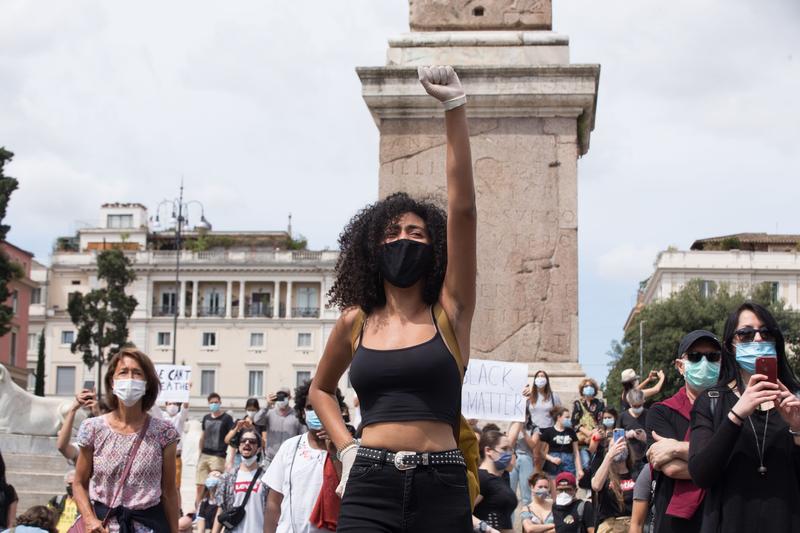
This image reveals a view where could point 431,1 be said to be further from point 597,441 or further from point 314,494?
point 314,494

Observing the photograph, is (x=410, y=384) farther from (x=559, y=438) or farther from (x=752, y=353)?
(x=559, y=438)

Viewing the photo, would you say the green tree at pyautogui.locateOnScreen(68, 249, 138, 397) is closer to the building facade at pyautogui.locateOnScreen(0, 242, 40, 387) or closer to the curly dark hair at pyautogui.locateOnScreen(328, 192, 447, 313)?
the building facade at pyautogui.locateOnScreen(0, 242, 40, 387)

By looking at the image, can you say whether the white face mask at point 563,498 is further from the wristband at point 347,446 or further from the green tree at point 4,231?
the green tree at point 4,231

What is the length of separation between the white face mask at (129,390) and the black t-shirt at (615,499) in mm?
3144

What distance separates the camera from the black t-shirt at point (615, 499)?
7.86m

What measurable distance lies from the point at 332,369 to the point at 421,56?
733 centimetres

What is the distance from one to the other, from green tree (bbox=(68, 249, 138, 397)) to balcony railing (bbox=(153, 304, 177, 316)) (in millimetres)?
16339

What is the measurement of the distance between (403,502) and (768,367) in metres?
1.43

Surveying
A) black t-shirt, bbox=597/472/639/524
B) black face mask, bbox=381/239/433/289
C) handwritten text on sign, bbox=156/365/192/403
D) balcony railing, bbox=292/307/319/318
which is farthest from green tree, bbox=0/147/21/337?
black face mask, bbox=381/239/433/289

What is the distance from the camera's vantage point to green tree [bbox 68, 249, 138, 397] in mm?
77188

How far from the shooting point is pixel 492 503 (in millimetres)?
6848

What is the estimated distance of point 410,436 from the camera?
412 cm

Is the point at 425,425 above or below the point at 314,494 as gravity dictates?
above

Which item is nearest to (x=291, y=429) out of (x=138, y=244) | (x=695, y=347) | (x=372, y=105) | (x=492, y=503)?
(x=372, y=105)
